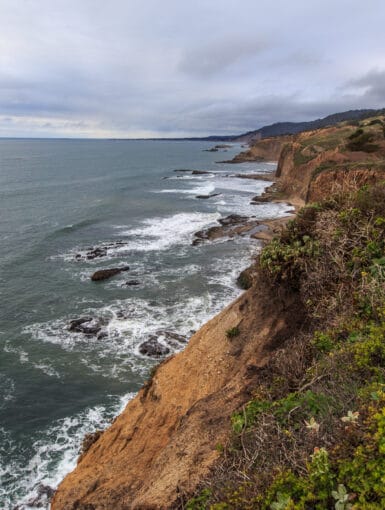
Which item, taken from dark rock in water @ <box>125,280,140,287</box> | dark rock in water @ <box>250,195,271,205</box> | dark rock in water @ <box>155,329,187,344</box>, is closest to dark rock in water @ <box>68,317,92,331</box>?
dark rock in water @ <box>155,329,187,344</box>

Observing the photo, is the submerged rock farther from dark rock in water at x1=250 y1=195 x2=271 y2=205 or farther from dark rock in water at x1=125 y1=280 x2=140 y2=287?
dark rock in water at x1=250 y1=195 x2=271 y2=205

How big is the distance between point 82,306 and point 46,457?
12.1 meters

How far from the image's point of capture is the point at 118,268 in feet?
100

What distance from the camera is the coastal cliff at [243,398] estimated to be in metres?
4.74

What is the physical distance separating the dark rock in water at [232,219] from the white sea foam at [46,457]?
3157cm

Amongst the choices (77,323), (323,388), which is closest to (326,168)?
(77,323)

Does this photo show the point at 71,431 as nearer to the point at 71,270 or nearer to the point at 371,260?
the point at 371,260

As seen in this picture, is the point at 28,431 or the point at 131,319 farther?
the point at 131,319

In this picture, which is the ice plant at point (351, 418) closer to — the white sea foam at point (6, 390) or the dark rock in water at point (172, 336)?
the dark rock in water at point (172, 336)

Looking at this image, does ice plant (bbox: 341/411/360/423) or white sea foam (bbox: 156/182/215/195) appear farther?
white sea foam (bbox: 156/182/215/195)

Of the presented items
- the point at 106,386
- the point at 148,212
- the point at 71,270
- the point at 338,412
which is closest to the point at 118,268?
the point at 71,270

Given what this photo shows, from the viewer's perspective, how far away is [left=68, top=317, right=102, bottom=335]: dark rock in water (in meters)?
21.7

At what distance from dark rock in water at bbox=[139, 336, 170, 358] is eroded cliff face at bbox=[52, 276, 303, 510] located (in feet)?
24.7

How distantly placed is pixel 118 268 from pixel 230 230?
54.2 ft
